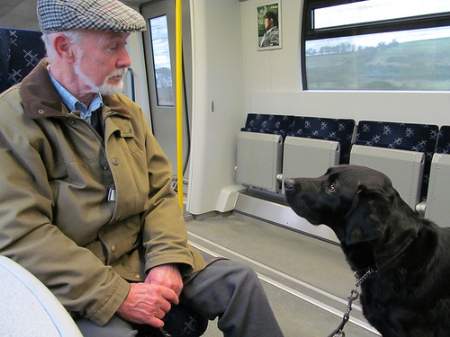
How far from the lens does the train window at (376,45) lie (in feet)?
8.54

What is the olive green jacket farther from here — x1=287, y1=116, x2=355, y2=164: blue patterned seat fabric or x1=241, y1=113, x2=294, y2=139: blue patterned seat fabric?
x1=241, y1=113, x2=294, y2=139: blue patterned seat fabric

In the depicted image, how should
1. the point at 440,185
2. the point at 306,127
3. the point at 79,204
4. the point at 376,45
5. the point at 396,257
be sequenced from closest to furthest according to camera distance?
1. the point at 79,204
2. the point at 396,257
3. the point at 440,185
4. the point at 376,45
5. the point at 306,127

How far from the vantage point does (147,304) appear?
1107 mm

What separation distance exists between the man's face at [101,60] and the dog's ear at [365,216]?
2.79 feet

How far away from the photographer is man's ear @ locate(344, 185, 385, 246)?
4.14 feet

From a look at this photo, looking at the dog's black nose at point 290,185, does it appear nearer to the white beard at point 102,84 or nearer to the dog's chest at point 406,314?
the dog's chest at point 406,314

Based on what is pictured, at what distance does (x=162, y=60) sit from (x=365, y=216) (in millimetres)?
3840

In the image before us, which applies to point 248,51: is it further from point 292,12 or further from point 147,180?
point 147,180

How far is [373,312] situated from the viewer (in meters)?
1.40

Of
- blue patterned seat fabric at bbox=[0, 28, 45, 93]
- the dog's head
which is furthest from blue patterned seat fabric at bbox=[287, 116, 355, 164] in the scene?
blue patterned seat fabric at bbox=[0, 28, 45, 93]

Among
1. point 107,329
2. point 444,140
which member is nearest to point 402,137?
point 444,140

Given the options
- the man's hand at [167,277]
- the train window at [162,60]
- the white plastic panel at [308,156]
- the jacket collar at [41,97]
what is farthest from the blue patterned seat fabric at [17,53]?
the train window at [162,60]

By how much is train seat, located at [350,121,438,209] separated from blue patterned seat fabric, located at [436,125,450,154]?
57 mm

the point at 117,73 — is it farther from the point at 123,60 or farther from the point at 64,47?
the point at 64,47
